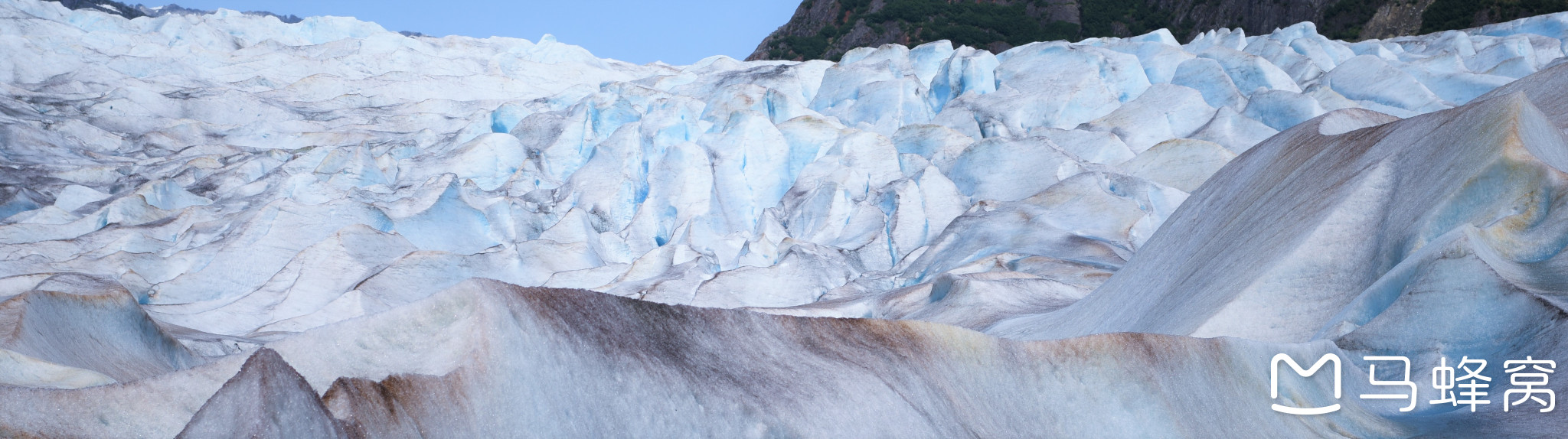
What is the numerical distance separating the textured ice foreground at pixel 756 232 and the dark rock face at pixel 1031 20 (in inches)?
653

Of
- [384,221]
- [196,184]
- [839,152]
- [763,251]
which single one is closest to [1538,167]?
[763,251]

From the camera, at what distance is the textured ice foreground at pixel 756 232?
9.59 ft

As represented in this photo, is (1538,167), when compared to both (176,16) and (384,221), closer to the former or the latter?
(384,221)

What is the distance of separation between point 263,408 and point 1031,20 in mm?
43900

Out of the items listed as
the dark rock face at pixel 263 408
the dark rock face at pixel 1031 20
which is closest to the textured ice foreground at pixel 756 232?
the dark rock face at pixel 263 408

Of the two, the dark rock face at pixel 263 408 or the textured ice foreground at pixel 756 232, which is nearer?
the dark rock face at pixel 263 408

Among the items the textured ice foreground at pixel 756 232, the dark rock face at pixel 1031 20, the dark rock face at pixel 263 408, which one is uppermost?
the dark rock face at pixel 263 408

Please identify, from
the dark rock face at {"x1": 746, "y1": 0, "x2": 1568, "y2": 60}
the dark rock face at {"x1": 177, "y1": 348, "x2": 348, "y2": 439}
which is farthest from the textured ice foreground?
the dark rock face at {"x1": 746, "y1": 0, "x2": 1568, "y2": 60}

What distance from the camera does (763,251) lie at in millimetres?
12219

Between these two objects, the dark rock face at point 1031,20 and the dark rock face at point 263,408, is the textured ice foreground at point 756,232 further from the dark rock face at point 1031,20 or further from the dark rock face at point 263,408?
the dark rock face at point 1031,20

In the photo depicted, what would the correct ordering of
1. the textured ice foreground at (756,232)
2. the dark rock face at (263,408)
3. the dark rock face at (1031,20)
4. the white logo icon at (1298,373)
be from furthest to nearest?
the dark rock face at (1031,20), the white logo icon at (1298,373), the textured ice foreground at (756,232), the dark rock face at (263,408)

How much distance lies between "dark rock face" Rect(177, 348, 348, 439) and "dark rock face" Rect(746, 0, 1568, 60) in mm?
39215

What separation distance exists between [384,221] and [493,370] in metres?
11.7

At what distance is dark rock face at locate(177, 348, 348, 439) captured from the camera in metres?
2.20
